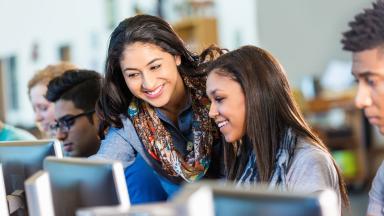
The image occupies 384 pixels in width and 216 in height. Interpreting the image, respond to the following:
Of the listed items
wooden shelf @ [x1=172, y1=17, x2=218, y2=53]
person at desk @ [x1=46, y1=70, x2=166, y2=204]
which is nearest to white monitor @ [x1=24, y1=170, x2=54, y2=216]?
person at desk @ [x1=46, y1=70, x2=166, y2=204]

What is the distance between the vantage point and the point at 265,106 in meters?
1.78

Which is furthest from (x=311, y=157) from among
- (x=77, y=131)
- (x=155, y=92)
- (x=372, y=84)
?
(x=77, y=131)

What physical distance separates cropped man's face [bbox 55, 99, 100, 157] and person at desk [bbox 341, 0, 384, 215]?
4.41 feet

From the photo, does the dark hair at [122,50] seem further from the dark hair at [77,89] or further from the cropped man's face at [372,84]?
the cropped man's face at [372,84]

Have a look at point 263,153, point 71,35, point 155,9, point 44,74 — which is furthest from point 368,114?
point 71,35

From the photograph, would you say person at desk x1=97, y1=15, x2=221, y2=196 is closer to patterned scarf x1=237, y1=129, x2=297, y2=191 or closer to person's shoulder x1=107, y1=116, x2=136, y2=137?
person's shoulder x1=107, y1=116, x2=136, y2=137

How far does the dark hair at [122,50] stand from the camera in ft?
7.14

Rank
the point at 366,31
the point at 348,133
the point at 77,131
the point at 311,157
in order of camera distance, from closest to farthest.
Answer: the point at 366,31
the point at 311,157
the point at 77,131
the point at 348,133

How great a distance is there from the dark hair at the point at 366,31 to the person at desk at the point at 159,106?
0.81m

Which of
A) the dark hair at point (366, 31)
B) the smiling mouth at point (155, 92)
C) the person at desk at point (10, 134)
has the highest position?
the dark hair at point (366, 31)

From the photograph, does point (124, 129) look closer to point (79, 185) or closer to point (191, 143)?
point (191, 143)

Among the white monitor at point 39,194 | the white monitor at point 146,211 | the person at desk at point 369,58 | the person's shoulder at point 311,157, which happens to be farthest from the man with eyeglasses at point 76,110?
the white monitor at point 146,211

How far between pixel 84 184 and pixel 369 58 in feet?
2.03

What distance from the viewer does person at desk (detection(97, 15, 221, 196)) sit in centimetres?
216
